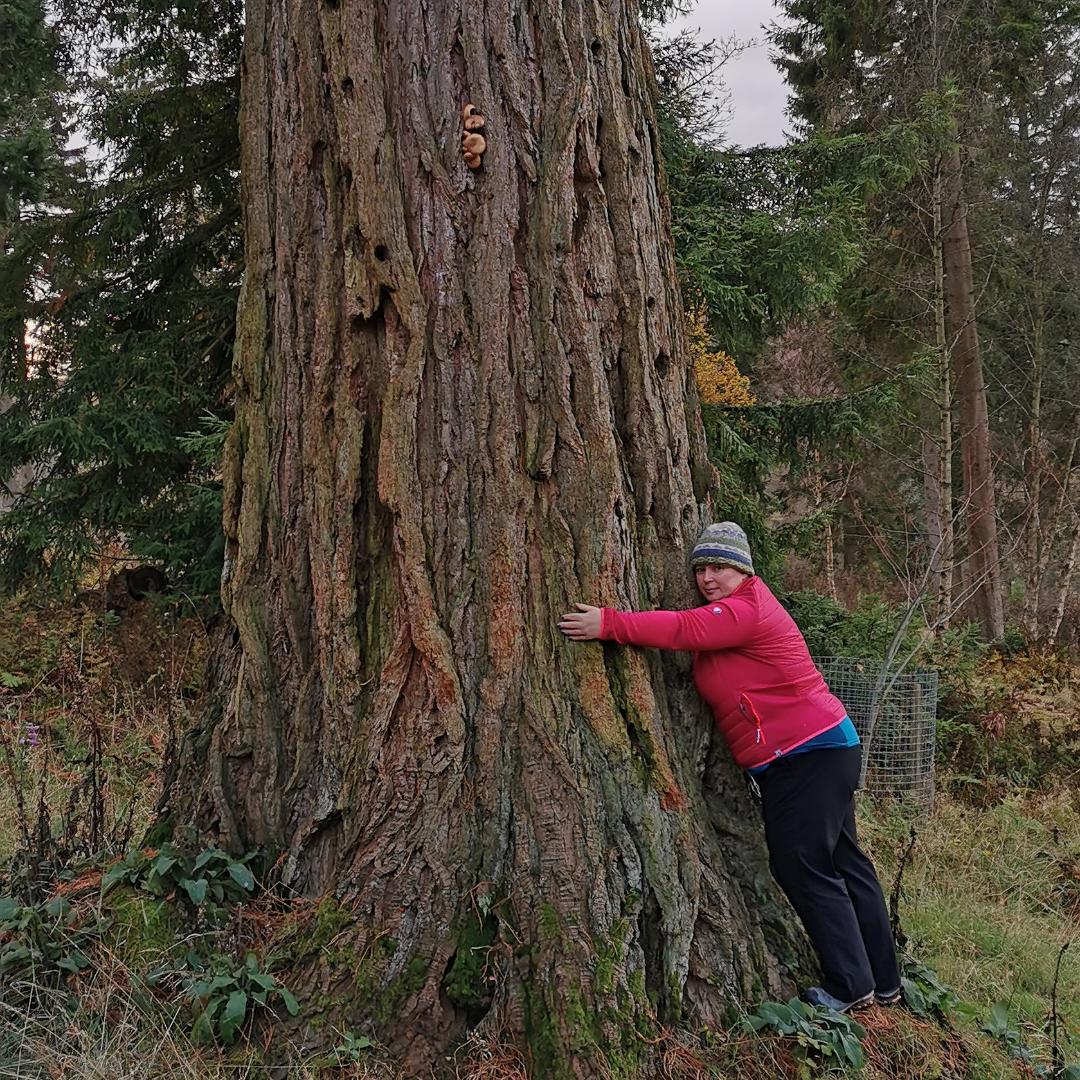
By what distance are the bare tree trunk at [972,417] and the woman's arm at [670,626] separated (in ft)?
31.3

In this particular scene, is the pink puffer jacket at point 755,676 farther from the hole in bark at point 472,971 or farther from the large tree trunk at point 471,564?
the hole in bark at point 472,971

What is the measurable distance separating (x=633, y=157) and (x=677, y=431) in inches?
38.8

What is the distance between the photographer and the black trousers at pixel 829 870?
10.1 ft

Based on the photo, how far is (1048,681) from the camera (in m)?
9.23

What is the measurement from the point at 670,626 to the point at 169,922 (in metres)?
1.89

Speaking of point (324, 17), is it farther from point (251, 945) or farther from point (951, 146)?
point (951, 146)

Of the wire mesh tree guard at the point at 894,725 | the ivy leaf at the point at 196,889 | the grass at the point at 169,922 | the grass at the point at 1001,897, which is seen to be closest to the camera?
the grass at the point at 169,922

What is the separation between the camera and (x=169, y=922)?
3.08 metres

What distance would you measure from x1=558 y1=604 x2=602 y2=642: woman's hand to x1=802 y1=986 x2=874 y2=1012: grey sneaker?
4.43 feet

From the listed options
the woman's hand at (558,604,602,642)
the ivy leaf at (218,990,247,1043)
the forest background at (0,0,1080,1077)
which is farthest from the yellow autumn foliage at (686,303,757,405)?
the ivy leaf at (218,990,247,1043)

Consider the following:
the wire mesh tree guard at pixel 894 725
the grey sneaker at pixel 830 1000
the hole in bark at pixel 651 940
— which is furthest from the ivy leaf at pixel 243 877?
the wire mesh tree guard at pixel 894 725

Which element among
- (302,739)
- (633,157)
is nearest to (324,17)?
(633,157)

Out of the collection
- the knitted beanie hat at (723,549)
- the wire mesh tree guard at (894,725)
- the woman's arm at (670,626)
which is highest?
the knitted beanie hat at (723,549)

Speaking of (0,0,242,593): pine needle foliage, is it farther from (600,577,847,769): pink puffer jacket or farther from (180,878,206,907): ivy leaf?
(600,577,847,769): pink puffer jacket
